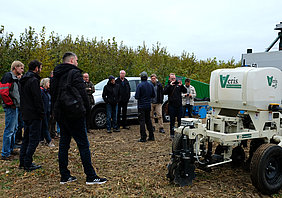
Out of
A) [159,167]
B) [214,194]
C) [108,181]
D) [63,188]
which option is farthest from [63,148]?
[214,194]

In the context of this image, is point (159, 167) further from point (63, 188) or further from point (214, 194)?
point (63, 188)

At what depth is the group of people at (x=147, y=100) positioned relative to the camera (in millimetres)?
7676

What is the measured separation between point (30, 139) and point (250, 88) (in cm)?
389

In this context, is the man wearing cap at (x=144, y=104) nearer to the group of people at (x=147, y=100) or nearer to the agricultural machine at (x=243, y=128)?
the group of people at (x=147, y=100)

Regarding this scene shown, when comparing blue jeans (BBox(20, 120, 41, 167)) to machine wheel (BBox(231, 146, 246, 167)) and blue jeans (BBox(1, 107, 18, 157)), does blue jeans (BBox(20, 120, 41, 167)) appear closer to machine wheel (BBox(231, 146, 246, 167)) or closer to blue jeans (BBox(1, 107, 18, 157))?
blue jeans (BBox(1, 107, 18, 157))

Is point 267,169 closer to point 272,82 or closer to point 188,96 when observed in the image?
point 272,82

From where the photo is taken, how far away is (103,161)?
18.9ft

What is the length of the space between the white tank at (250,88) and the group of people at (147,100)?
298cm

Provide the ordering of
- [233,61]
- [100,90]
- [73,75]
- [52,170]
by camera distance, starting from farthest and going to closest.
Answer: [233,61], [100,90], [52,170], [73,75]

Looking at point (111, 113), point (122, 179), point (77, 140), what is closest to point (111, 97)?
point (111, 113)

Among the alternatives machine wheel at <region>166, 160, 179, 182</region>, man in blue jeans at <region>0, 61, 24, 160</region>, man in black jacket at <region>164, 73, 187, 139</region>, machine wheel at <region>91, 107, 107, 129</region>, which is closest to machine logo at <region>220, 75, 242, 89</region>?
machine wheel at <region>166, 160, 179, 182</region>

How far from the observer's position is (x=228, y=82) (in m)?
4.62

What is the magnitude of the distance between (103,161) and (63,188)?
5.15 feet

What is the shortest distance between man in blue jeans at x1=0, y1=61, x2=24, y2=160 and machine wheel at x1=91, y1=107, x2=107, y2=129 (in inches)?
148
